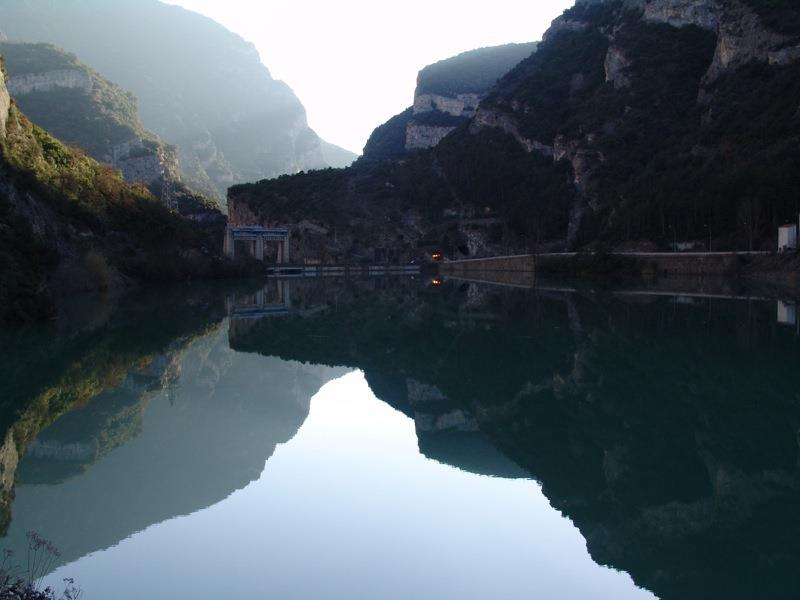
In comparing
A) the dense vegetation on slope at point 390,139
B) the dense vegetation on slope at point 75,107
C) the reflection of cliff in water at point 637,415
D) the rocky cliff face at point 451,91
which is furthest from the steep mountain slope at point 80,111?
the reflection of cliff in water at point 637,415

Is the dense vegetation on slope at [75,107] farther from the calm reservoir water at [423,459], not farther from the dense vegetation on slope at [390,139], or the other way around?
the calm reservoir water at [423,459]

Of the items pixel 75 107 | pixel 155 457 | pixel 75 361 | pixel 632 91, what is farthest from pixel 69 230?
pixel 75 107

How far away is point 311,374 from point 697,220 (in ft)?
138

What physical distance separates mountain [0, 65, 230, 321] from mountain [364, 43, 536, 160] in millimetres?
81906

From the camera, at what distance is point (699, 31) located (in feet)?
257

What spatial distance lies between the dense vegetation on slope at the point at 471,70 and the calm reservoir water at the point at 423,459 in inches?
5091

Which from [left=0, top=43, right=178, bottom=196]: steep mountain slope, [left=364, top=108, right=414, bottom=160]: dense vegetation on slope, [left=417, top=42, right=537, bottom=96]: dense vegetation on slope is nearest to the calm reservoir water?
[left=0, top=43, right=178, bottom=196]: steep mountain slope

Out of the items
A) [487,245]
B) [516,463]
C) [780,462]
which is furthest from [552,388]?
[487,245]

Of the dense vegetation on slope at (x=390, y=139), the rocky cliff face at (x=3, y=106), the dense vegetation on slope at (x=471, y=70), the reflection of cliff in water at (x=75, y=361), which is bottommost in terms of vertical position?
the dense vegetation on slope at (x=390, y=139)

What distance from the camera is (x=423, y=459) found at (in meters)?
8.34

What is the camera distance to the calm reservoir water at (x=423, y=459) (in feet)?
16.8

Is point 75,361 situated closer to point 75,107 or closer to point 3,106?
point 3,106

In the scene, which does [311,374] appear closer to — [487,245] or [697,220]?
[697,220]

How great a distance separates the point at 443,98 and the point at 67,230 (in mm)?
109716
